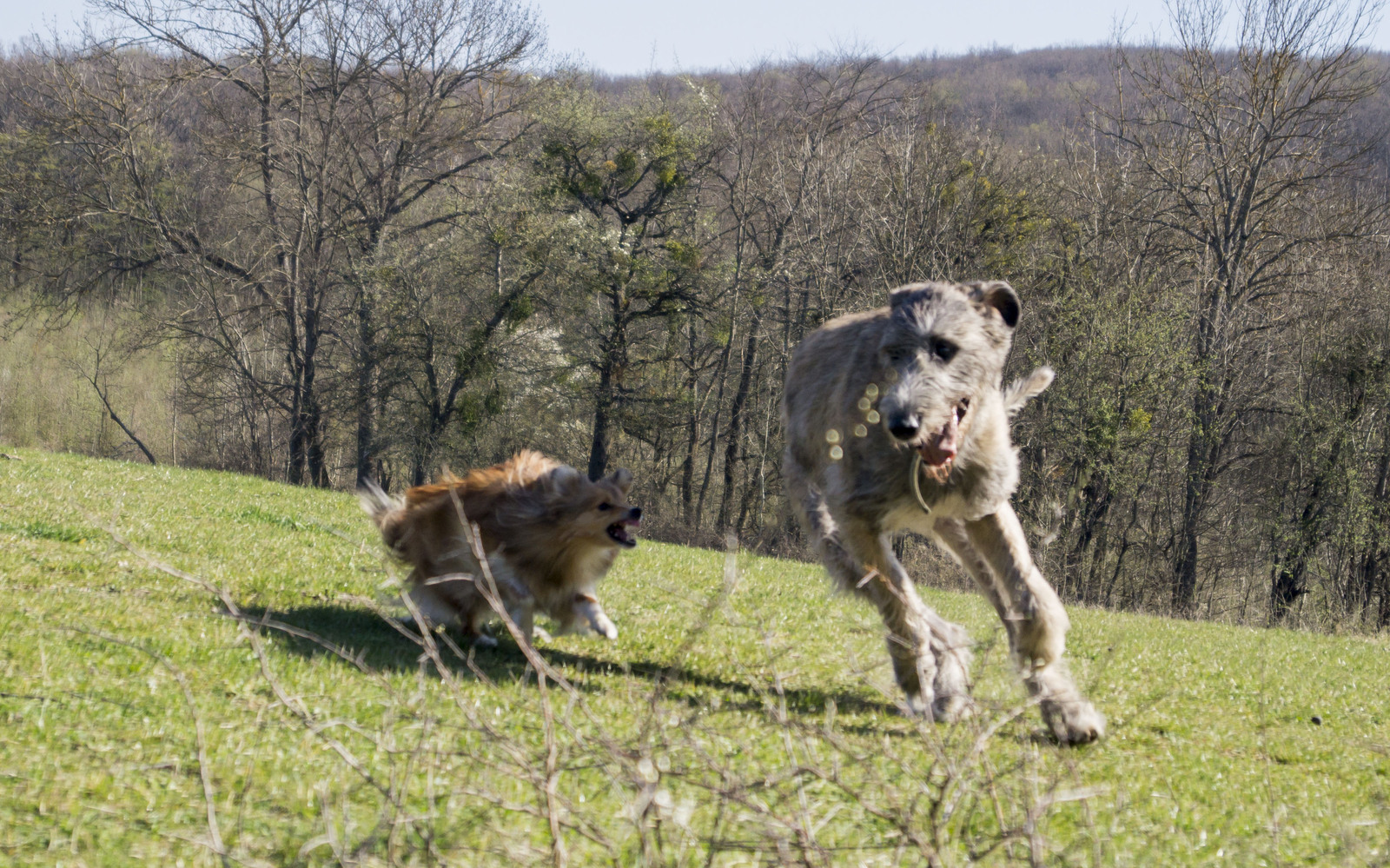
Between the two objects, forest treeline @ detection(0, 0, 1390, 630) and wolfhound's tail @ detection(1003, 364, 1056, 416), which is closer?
wolfhound's tail @ detection(1003, 364, 1056, 416)

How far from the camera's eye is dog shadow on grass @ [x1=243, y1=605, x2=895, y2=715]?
564 cm

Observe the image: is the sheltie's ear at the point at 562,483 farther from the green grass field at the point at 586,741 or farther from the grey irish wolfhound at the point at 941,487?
the grey irish wolfhound at the point at 941,487

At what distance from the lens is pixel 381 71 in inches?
1160

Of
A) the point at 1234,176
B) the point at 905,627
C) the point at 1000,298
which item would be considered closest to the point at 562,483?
the point at 905,627

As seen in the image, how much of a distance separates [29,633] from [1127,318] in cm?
2191

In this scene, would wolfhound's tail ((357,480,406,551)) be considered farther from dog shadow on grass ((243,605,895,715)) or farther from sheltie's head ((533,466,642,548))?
sheltie's head ((533,466,642,548))

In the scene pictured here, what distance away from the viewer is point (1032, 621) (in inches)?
218

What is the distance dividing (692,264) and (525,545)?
26249 millimetres

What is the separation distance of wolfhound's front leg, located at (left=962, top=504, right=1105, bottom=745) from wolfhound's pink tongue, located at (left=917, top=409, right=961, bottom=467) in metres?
0.59

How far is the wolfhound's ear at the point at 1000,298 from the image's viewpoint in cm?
591

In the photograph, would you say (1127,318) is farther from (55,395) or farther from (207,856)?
(55,395)

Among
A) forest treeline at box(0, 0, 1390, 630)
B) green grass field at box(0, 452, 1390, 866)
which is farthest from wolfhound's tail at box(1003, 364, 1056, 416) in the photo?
forest treeline at box(0, 0, 1390, 630)

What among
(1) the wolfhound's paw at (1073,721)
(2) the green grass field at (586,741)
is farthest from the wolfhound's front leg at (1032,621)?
(2) the green grass field at (586,741)

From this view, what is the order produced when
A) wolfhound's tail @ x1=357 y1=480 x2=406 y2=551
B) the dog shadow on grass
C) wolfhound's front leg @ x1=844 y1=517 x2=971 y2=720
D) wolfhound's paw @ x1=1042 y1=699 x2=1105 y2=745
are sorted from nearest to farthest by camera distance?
wolfhound's paw @ x1=1042 y1=699 x2=1105 y2=745
wolfhound's front leg @ x1=844 y1=517 x2=971 y2=720
the dog shadow on grass
wolfhound's tail @ x1=357 y1=480 x2=406 y2=551
